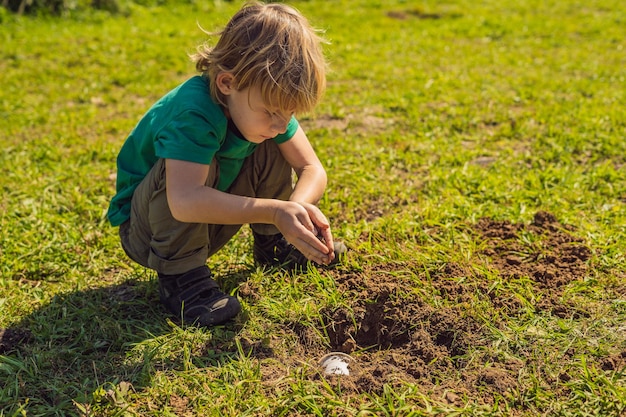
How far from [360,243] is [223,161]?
2.75ft

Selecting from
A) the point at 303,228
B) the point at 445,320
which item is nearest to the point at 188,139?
the point at 303,228

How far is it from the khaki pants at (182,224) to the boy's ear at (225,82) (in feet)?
1.06

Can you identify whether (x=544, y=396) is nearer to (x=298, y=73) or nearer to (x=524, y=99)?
(x=298, y=73)

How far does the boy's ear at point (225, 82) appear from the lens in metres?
2.55

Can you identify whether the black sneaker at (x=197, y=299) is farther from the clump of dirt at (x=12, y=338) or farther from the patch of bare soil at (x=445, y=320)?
the clump of dirt at (x=12, y=338)

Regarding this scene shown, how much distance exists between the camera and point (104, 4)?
863 centimetres

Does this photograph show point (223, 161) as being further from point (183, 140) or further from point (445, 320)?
point (445, 320)

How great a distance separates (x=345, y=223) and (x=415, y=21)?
223 inches

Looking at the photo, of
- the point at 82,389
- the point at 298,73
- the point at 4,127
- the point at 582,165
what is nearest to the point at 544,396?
the point at 298,73

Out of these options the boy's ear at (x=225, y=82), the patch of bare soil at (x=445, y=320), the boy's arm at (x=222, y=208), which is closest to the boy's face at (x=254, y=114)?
the boy's ear at (x=225, y=82)

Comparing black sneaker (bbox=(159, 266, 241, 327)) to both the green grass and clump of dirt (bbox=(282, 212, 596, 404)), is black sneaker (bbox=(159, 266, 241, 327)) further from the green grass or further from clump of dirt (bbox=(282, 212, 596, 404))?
clump of dirt (bbox=(282, 212, 596, 404))

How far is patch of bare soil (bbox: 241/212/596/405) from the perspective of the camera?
2418 millimetres

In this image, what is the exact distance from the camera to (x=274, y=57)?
2.46 meters

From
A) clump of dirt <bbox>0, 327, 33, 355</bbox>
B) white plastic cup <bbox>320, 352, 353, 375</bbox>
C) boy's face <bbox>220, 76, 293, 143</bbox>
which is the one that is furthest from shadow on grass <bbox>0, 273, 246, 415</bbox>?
boy's face <bbox>220, 76, 293, 143</bbox>
